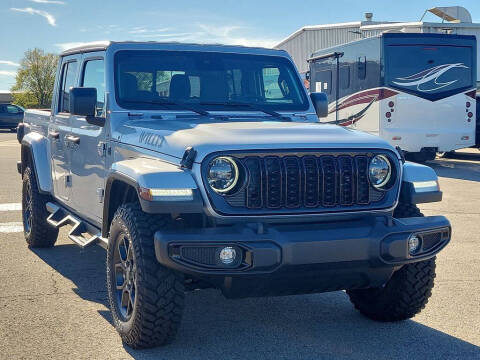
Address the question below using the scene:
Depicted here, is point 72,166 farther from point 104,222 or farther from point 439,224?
point 439,224

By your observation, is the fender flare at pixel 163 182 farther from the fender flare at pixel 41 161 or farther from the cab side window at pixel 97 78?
the fender flare at pixel 41 161

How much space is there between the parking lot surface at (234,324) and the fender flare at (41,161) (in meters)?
0.75

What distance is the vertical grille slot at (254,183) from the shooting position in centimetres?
447

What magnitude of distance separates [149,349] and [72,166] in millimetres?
2353

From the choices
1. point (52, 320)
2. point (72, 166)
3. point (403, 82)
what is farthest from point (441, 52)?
point (52, 320)

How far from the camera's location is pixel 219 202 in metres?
4.43

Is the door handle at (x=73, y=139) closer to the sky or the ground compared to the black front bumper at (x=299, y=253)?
closer to the sky

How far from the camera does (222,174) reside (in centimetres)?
445

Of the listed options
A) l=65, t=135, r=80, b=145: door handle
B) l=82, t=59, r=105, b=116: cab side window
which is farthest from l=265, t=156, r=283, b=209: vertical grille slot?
l=65, t=135, r=80, b=145: door handle

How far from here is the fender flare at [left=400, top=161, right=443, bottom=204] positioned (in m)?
4.94

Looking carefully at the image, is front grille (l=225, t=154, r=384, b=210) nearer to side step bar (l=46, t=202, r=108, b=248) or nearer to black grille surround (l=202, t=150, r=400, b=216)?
black grille surround (l=202, t=150, r=400, b=216)

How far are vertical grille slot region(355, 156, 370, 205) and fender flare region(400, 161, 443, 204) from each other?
36 centimetres

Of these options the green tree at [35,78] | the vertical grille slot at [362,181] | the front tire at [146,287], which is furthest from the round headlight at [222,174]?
the green tree at [35,78]

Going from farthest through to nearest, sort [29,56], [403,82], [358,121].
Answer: [29,56]
[358,121]
[403,82]
